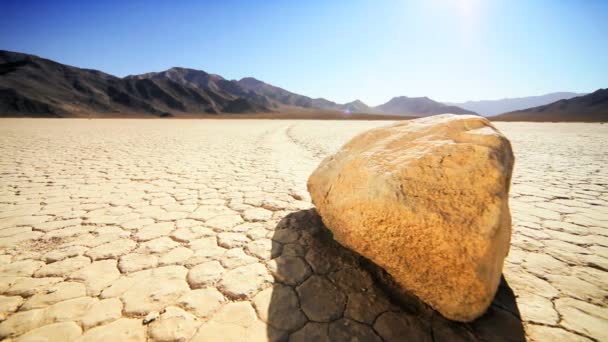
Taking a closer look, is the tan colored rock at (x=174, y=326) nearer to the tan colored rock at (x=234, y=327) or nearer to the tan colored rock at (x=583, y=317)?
the tan colored rock at (x=234, y=327)

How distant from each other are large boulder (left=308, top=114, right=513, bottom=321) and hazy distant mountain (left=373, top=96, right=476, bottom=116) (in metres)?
95.4

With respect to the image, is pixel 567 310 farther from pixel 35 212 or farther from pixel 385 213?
pixel 35 212

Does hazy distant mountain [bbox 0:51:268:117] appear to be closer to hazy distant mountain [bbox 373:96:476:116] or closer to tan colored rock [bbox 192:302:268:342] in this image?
tan colored rock [bbox 192:302:268:342]

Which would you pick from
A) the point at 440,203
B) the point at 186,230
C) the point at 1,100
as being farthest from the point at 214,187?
the point at 1,100

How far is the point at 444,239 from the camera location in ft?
3.62

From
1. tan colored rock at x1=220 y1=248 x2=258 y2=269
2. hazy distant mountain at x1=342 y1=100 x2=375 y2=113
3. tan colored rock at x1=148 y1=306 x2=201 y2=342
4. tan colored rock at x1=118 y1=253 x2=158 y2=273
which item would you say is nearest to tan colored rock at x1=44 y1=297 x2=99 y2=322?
tan colored rock at x1=118 y1=253 x2=158 y2=273

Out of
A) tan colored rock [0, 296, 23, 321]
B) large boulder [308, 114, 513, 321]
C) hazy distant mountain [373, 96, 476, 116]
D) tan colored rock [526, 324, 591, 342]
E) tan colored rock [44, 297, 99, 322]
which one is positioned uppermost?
hazy distant mountain [373, 96, 476, 116]

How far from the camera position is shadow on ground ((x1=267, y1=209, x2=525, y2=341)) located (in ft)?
3.66

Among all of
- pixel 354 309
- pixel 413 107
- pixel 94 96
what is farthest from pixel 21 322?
pixel 413 107

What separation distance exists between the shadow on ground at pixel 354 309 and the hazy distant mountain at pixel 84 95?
38.5 m

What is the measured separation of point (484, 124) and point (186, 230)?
222 cm

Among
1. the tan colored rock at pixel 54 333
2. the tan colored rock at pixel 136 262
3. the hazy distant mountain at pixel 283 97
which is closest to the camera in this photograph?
the tan colored rock at pixel 54 333

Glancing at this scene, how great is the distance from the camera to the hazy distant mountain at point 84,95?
28.4 meters

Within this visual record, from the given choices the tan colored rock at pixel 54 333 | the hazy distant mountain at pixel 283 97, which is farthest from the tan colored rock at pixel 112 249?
the hazy distant mountain at pixel 283 97
